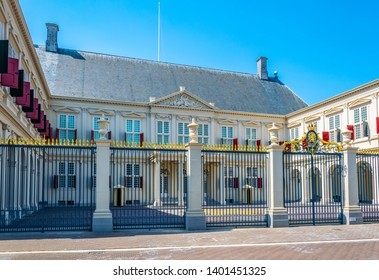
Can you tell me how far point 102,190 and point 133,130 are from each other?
60.0 ft

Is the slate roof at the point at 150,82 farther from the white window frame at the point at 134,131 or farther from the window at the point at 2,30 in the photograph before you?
the window at the point at 2,30

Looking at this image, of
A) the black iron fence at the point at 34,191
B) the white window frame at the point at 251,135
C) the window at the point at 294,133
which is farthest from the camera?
the white window frame at the point at 251,135

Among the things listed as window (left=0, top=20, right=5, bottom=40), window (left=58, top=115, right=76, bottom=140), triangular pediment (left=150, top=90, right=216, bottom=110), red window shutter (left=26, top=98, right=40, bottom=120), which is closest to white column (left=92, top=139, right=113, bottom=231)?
window (left=0, top=20, right=5, bottom=40)

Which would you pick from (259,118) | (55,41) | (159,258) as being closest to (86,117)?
(55,41)

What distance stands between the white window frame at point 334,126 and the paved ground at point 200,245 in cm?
1686

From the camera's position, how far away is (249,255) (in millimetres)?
7895

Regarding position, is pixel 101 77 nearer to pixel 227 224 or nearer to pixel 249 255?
pixel 227 224

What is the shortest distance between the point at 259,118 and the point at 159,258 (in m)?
27.1

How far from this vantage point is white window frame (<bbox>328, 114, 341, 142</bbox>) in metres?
27.9

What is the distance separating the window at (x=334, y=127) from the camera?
2778 centimetres

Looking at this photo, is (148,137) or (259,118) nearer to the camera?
(148,137)

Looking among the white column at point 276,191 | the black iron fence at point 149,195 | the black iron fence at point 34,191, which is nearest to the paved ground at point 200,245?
the white column at point 276,191

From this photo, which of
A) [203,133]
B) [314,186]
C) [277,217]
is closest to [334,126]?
[203,133]

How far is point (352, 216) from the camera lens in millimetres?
13750
